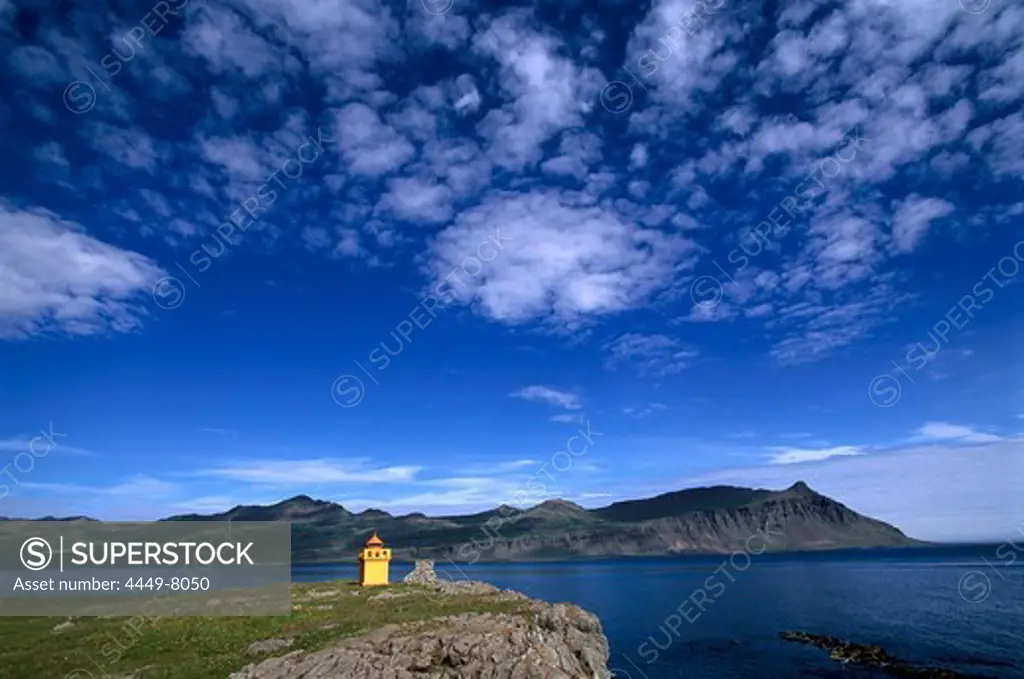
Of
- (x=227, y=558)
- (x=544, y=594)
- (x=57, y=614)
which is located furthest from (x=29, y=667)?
(x=544, y=594)

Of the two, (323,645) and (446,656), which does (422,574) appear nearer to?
(323,645)

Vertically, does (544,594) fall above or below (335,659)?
below

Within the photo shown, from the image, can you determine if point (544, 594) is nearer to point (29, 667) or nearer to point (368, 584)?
point (368, 584)

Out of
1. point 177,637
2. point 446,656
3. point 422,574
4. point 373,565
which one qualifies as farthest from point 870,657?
point 177,637

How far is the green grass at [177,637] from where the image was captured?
37.0m

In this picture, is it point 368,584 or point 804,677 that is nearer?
point 804,677

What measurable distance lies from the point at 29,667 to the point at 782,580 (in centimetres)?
17767

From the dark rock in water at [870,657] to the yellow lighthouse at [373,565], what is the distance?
53112 mm

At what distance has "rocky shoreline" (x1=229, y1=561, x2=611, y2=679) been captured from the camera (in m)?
36.6

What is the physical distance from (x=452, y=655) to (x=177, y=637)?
2145 centimetres

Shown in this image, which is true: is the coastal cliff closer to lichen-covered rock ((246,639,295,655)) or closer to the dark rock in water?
lichen-covered rock ((246,639,295,655))

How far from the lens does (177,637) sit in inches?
1756

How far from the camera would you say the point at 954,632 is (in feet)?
251

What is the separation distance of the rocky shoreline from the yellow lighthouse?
3830cm
